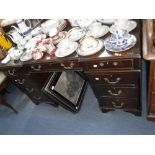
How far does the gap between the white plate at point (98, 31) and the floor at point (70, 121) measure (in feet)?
2.68

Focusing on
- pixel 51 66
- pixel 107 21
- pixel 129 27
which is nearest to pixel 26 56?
pixel 51 66

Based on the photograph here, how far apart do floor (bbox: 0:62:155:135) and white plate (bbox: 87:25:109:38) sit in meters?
0.82

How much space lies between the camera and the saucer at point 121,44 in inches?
54.2

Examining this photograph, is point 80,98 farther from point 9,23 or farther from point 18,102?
point 9,23

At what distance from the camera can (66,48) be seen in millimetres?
1558

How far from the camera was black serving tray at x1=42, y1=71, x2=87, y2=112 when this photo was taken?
193cm

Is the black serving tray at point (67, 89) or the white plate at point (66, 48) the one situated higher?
the white plate at point (66, 48)

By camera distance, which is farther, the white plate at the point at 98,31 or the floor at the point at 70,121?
the floor at the point at 70,121

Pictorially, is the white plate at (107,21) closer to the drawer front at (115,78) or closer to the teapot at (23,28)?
the drawer front at (115,78)

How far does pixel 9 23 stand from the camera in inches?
82.7

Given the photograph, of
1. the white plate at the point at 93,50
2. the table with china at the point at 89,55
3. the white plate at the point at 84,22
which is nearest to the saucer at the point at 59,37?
the table with china at the point at 89,55

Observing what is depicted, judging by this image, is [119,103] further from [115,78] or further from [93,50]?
[93,50]

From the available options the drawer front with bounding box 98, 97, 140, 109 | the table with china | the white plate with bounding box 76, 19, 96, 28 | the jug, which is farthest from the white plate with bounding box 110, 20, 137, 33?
the jug

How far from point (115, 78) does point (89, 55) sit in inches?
11.2
